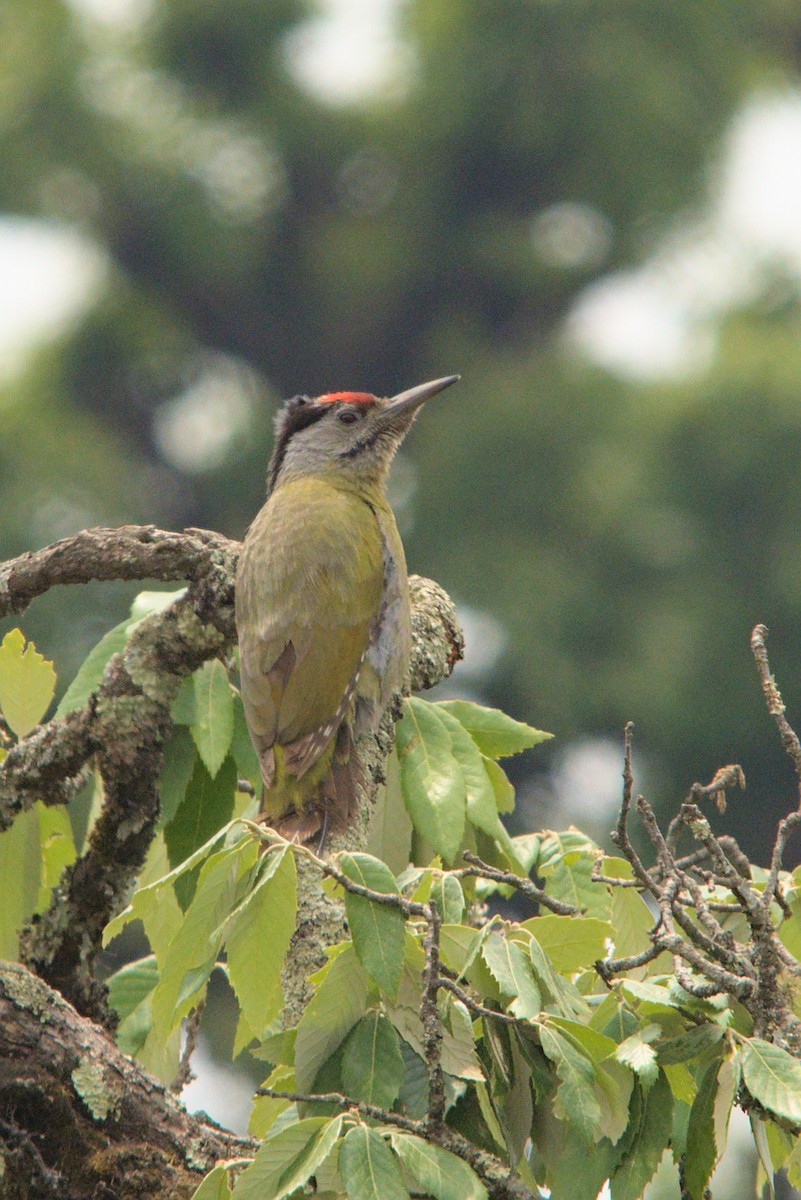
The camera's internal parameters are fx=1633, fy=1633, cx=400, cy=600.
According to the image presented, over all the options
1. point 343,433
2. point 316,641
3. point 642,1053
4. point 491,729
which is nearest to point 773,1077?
point 642,1053

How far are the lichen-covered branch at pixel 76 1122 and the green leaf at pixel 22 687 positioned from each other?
740 millimetres

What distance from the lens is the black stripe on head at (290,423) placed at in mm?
5523

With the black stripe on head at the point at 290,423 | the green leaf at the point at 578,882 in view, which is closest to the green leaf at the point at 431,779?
the green leaf at the point at 578,882

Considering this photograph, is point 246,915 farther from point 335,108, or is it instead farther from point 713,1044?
point 335,108

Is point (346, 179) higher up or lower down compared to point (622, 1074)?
higher up

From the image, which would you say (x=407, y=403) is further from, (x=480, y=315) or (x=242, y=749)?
(x=480, y=315)

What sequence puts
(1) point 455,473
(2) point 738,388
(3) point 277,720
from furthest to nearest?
1. (1) point 455,473
2. (2) point 738,388
3. (3) point 277,720

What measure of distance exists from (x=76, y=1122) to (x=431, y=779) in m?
1.00

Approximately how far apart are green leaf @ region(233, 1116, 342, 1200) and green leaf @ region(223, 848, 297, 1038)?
0.69 ft

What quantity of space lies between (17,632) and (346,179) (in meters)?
23.1

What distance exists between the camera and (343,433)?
5398 millimetres

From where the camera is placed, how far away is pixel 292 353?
24.7 m

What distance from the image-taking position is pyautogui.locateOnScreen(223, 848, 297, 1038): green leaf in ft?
8.40

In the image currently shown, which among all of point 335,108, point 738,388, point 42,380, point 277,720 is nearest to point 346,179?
point 335,108
